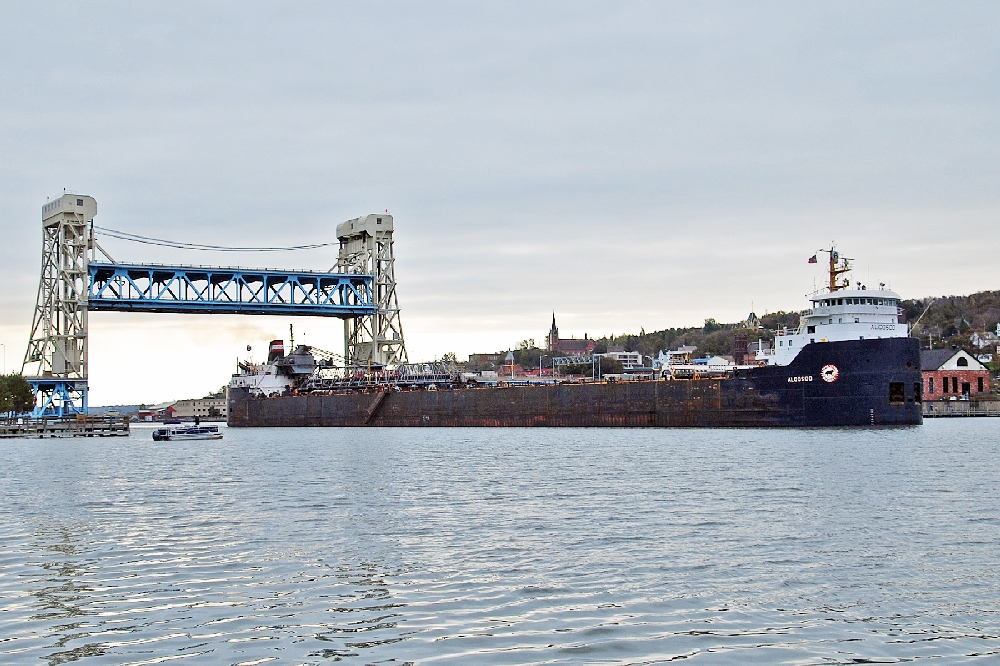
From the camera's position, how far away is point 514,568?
14008mm

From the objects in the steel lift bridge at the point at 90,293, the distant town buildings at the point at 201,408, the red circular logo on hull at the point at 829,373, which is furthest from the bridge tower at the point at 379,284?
the distant town buildings at the point at 201,408

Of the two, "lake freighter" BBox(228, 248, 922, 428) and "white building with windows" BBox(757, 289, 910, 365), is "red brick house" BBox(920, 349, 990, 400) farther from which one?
"white building with windows" BBox(757, 289, 910, 365)

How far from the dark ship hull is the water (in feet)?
57.3

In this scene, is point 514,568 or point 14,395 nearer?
point 514,568

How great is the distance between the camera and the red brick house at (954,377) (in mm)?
95688

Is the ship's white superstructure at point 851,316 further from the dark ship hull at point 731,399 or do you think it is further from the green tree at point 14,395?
the green tree at point 14,395

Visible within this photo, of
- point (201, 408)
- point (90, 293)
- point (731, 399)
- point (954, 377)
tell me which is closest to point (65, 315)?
point (90, 293)

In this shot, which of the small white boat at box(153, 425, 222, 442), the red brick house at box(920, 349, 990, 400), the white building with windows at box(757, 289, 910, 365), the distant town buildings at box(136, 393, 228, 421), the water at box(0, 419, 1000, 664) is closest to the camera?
the water at box(0, 419, 1000, 664)

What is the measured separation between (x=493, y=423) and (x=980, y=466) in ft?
130

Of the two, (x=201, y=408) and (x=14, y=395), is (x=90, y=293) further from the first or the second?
(x=201, y=408)

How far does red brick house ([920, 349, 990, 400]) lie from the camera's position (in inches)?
3767

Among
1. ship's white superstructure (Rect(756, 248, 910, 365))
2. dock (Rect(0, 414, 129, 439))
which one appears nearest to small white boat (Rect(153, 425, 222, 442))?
dock (Rect(0, 414, 129, 439))

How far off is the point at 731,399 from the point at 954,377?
180 ft

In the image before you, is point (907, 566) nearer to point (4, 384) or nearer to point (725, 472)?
point (725, 472)
